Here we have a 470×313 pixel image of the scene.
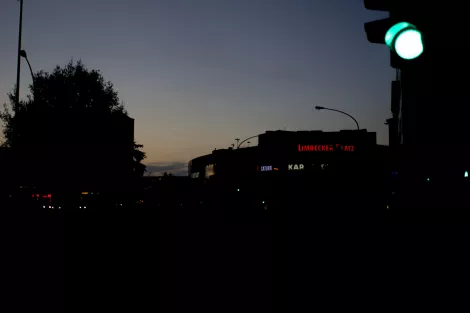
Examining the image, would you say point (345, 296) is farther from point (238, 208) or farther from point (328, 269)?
point (238, 208)

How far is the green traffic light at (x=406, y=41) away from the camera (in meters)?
A: 3.31

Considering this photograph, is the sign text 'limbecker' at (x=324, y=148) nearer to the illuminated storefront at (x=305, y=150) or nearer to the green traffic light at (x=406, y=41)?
the illuminated storefront at (x=305, y=150)

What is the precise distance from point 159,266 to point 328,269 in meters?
3.27

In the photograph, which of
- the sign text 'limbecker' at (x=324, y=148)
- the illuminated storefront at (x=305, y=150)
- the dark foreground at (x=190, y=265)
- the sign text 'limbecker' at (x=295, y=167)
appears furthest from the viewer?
the sign text 'limbecker' at (x=295, y=167)

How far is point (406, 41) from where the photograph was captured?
3.36 m

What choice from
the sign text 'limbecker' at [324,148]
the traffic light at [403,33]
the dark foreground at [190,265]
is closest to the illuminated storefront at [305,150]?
the sign text 'limbecker' at [324,148]

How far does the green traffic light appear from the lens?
331 centimetres

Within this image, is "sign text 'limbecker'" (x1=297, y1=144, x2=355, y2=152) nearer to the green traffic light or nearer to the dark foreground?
the dark foreground

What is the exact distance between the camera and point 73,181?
993 inches

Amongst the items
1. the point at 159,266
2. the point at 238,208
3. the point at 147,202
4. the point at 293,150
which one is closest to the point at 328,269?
the point at 159,266

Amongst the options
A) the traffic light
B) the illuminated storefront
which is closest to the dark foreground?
the traffic light

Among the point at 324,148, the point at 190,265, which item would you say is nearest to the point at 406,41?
the point at 190,265

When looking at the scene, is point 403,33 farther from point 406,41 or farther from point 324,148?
point 324,148

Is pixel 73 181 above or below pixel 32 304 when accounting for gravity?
Result: above
